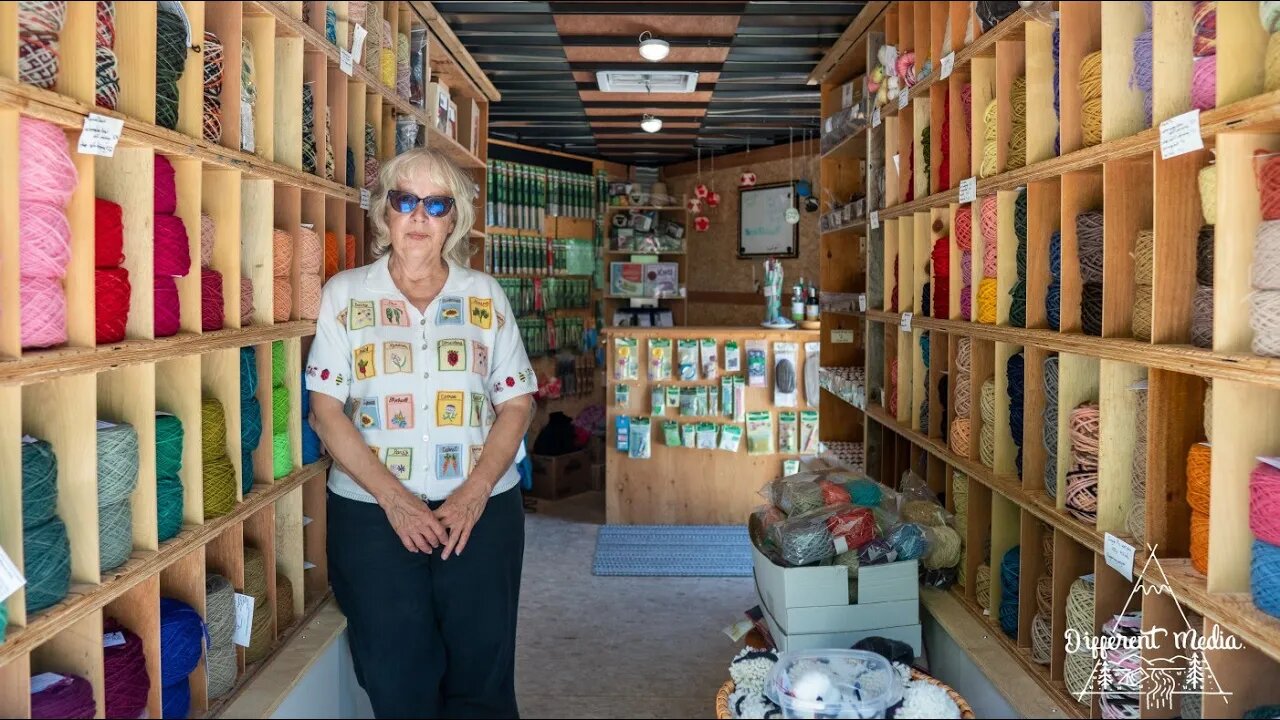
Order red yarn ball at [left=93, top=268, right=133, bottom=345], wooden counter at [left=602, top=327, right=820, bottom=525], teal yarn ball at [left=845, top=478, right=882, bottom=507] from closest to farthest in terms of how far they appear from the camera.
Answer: red yarn ball at [left=93, top=268, right=133, bottom=345]
teal yarn ball at [left=845, top=478, right=882, bottom=507]
wooden counter at [left=602, top=327, right=820, bottom=525]

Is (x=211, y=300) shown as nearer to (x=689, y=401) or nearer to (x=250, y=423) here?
(x=250, y=423)

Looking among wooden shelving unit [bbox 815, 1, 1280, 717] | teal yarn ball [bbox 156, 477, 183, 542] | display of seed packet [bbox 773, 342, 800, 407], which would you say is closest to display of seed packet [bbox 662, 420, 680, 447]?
display of seed packet [bbox 773, 342, 800, 407]

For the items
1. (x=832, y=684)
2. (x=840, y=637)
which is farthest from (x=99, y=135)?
(x=840, y=637)

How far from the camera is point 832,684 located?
185cm

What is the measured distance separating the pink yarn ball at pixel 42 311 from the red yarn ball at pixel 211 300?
0.49 meters

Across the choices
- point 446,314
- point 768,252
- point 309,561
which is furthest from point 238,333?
point 768,252

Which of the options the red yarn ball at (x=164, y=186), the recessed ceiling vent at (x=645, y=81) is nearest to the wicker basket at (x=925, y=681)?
the red yarn ball at (x=164, y=186)

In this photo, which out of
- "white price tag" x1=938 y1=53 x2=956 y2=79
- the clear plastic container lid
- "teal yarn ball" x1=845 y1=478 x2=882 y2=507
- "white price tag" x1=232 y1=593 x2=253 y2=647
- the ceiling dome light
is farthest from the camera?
the ceiling dome light

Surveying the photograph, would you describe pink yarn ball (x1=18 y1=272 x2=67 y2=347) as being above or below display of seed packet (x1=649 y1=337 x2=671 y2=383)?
above

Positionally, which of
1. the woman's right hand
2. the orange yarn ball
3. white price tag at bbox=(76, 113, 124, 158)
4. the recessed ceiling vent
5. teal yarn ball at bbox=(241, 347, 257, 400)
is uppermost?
the recessed ceiling vent

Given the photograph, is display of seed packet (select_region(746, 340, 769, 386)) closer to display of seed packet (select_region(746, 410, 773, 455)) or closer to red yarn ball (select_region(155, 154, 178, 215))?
display of seed packet (select_region(746, 410, 773, 455))

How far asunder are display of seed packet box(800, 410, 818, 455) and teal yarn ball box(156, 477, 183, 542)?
4155mm

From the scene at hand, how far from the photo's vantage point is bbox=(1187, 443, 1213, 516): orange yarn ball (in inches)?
65.7

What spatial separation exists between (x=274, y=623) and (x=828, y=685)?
145cm
